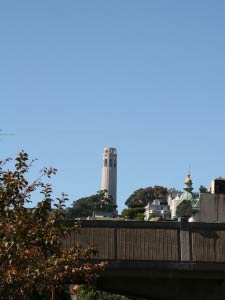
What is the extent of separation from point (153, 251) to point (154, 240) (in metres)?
0.42

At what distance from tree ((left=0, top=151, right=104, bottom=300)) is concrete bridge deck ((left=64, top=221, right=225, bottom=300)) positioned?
8128 mm

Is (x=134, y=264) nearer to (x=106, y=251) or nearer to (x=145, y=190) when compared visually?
(x=106, y=251)

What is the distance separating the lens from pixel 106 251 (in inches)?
973

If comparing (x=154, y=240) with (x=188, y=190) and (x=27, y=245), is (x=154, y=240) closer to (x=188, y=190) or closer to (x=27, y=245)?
(x=27, y=245)

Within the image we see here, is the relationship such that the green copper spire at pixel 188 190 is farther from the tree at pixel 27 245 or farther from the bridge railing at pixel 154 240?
the tree at pixel 27 245

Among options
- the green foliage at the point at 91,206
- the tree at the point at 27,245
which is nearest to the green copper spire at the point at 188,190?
the tree at the point at 27,245

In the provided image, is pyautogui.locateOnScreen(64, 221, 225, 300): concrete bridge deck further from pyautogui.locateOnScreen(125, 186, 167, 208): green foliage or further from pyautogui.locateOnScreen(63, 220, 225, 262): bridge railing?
pyautogui.locateOnScreen(125, 186, 167, 208): green foliage

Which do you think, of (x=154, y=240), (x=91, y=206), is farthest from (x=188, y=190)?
(x=91, y=206)

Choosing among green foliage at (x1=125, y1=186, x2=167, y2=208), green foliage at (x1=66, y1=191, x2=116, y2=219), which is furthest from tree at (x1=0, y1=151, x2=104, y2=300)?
green foliage at (x1=66, y1=191, x2=116, y2=219)

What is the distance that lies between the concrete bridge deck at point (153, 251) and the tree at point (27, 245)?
813 centimetres

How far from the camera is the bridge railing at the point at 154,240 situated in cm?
2470

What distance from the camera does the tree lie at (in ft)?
48.8

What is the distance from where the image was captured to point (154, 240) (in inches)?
990

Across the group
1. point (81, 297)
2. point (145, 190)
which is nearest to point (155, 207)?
point (145, 190)
